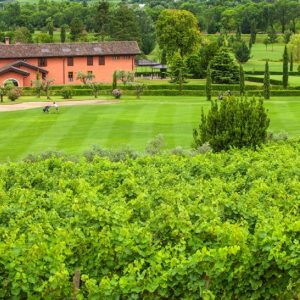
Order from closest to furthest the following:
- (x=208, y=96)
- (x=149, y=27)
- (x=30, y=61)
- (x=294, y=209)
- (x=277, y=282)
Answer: (x=277, y=282) < (x=294, y=209) < (x=208, y=96) < (x=30, y=61) < (x=149, y=27)

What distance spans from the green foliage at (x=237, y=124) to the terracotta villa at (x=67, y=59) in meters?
57.7

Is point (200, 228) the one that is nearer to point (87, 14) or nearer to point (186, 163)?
point (186, 163)

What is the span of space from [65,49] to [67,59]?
145 cm

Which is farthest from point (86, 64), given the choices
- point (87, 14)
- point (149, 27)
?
point (87, 14)

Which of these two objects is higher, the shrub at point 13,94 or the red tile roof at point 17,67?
the red tile roof at point 17,67

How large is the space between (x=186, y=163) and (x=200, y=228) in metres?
8.14

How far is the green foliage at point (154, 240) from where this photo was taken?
1118cm

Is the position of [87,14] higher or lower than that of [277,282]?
higher

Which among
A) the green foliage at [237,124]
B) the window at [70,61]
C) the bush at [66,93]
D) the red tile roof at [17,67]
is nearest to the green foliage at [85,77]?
the window at [70,61]

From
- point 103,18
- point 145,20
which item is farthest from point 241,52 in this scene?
point 145,20

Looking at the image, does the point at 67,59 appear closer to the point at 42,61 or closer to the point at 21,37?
the point at 42,61

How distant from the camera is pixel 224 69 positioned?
8562cm

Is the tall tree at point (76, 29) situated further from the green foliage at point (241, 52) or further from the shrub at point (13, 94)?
the shrub at point (13, 94)

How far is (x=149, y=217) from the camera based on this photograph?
48.3 ft
